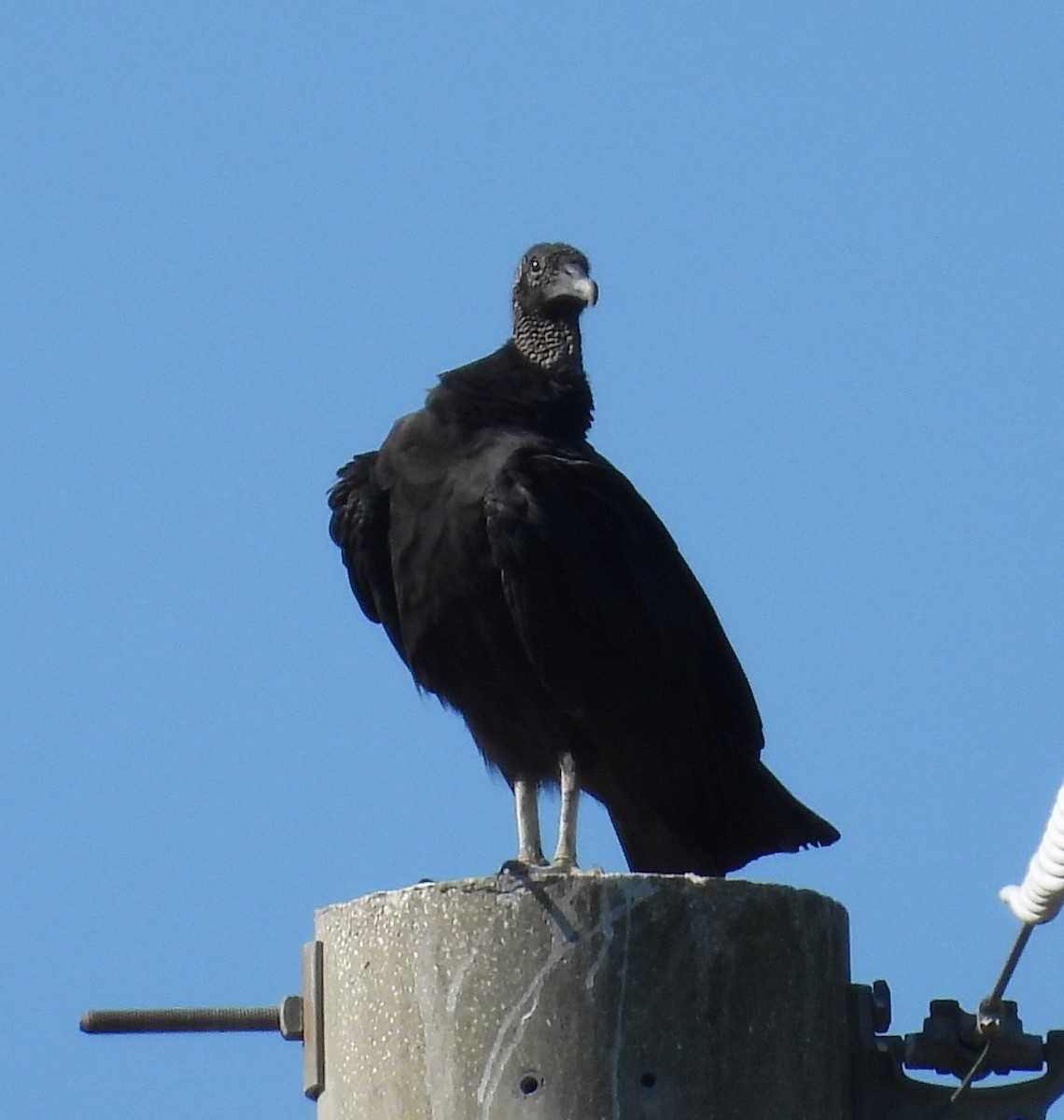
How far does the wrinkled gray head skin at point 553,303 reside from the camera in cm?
618

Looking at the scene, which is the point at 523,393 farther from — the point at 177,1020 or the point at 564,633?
the point at 177,1020

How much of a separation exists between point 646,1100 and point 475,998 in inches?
12.1

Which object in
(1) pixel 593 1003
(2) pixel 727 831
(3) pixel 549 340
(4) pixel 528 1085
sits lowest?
(4) pixel 528 1085

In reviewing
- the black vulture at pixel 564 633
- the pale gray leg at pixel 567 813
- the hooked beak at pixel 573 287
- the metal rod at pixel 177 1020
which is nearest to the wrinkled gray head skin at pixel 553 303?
the hooked beak at pixel 573 287

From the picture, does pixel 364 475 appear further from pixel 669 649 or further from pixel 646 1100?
pixel 646 1100

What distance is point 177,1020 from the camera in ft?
13.2

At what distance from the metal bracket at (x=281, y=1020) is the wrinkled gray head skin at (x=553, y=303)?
2.42 meters

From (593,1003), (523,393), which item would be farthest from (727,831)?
(593,1003)

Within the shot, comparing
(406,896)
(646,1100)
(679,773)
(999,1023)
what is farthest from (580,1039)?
(679,773)

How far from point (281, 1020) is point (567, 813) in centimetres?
153

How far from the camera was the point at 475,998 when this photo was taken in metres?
3.62

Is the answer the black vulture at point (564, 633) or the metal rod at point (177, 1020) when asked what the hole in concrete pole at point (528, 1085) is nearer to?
the metal rod at point (177, 1020)

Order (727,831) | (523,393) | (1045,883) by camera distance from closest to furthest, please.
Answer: (1045,883)
(727,831)
(523,393)

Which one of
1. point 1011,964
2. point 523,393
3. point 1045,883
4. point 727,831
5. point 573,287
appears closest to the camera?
point 1045,883
